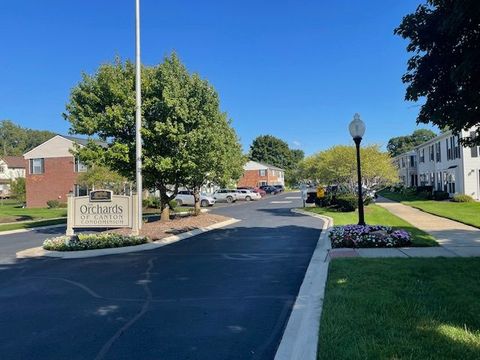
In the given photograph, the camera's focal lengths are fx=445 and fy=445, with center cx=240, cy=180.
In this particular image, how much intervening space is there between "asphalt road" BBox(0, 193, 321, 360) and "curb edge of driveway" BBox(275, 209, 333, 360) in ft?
0.47

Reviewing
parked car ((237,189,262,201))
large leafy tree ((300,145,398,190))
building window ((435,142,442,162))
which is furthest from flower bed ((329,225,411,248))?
parked car ((237,189,262,201))

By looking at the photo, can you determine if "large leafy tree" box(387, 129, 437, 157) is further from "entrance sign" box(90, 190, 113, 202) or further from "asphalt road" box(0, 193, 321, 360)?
"asphalt road" box(0, 193, 321, 360)

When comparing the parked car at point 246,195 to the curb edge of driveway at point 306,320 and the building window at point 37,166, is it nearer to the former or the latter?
the building window at point 37,166

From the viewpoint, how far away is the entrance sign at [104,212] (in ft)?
47.6

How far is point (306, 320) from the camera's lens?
222 inches

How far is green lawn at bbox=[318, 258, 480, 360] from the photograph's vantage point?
4348 mm

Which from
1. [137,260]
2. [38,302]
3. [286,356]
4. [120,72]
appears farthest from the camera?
[120,72]

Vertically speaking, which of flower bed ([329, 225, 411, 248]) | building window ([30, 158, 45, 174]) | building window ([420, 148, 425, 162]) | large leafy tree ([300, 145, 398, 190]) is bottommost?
flower bed ([329, 225, 411, 248])

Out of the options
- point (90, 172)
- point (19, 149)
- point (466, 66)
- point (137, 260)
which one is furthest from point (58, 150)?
point (19, 149)

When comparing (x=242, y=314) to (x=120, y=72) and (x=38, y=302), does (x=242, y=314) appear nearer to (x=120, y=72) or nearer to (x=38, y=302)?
(x=38, y=302)

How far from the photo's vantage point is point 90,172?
33.8 metres

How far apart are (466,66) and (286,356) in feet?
16.0

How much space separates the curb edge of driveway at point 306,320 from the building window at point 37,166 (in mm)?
42692

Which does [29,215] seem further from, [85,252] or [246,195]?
[246,195]
